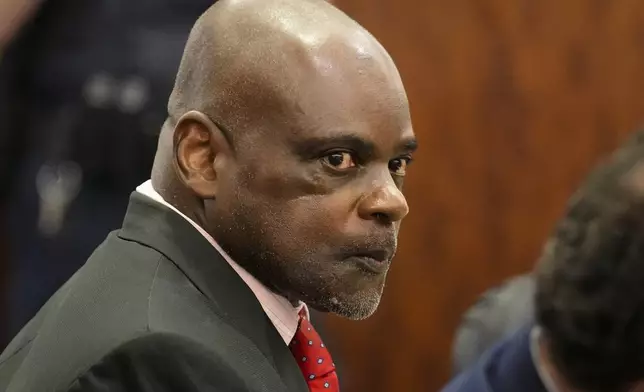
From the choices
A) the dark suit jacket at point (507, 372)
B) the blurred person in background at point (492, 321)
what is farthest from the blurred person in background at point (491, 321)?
the dark suit jacket at point (507, 372)

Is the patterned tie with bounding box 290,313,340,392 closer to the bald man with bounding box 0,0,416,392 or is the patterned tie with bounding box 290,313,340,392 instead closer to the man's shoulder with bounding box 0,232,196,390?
the bald man with bounding box 0,0,416,392

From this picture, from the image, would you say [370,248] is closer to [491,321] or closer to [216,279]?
[216,279]

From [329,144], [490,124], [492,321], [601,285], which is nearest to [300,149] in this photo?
[329,144]

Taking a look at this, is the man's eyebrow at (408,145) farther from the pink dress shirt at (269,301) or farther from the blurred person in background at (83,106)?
the blurred person in background at (83,106)

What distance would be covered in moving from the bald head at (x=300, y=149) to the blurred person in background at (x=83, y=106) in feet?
2.53

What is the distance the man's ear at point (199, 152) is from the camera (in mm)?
749

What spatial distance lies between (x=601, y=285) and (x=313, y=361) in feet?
1.24

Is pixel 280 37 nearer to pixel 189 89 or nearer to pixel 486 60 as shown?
pixel 189 89

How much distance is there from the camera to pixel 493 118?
6.55 feet

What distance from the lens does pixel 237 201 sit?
740 millimetres

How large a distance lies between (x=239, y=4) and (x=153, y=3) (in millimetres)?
803

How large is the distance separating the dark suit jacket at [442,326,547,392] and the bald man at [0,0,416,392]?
428 mm

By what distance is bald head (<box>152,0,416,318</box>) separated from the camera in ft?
2.38

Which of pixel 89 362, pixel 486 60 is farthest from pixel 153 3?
pixel 89 362
